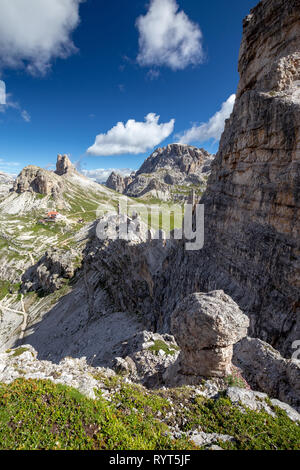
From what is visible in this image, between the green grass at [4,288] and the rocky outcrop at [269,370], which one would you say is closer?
the rocky outcrop at [269,370]

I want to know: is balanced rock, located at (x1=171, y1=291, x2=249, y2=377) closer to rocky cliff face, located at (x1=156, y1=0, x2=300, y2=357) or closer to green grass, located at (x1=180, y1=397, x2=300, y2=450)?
green grass, located at (x1=180, y1=397, x2=300, y2=450)

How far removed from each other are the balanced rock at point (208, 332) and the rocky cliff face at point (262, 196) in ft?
22.1

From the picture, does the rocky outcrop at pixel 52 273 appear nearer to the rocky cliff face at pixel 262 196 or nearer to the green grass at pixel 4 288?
the green grass at pixel 4 288

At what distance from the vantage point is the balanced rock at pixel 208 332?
12969 mm

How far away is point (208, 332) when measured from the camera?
42.9 ft

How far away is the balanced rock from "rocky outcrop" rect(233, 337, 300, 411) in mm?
2124

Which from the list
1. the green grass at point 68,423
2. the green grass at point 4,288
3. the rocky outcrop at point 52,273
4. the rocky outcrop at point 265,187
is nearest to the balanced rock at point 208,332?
the green grass at point 68,423

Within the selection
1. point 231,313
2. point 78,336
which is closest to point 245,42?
point 231,313

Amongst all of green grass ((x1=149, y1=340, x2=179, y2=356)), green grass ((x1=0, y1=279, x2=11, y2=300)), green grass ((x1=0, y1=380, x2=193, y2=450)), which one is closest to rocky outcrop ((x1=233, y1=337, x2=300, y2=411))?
green grass ((x1=149, y1=340, x2=179, y2=356))

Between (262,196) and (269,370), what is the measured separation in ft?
50.2

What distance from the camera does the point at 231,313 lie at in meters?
13.3

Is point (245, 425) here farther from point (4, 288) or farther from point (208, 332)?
point (4, 288)

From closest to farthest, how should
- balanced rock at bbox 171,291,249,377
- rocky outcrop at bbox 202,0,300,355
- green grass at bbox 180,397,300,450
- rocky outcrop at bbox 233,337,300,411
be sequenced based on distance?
green grass at bbox 180,397,300,450, rocky outcrop at bbox 233,337,300,411, balanced rock at bbox 171,291,249,377, rocky outcrop at bbox 202,0,300,355

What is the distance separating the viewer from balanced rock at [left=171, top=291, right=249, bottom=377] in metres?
13.0
